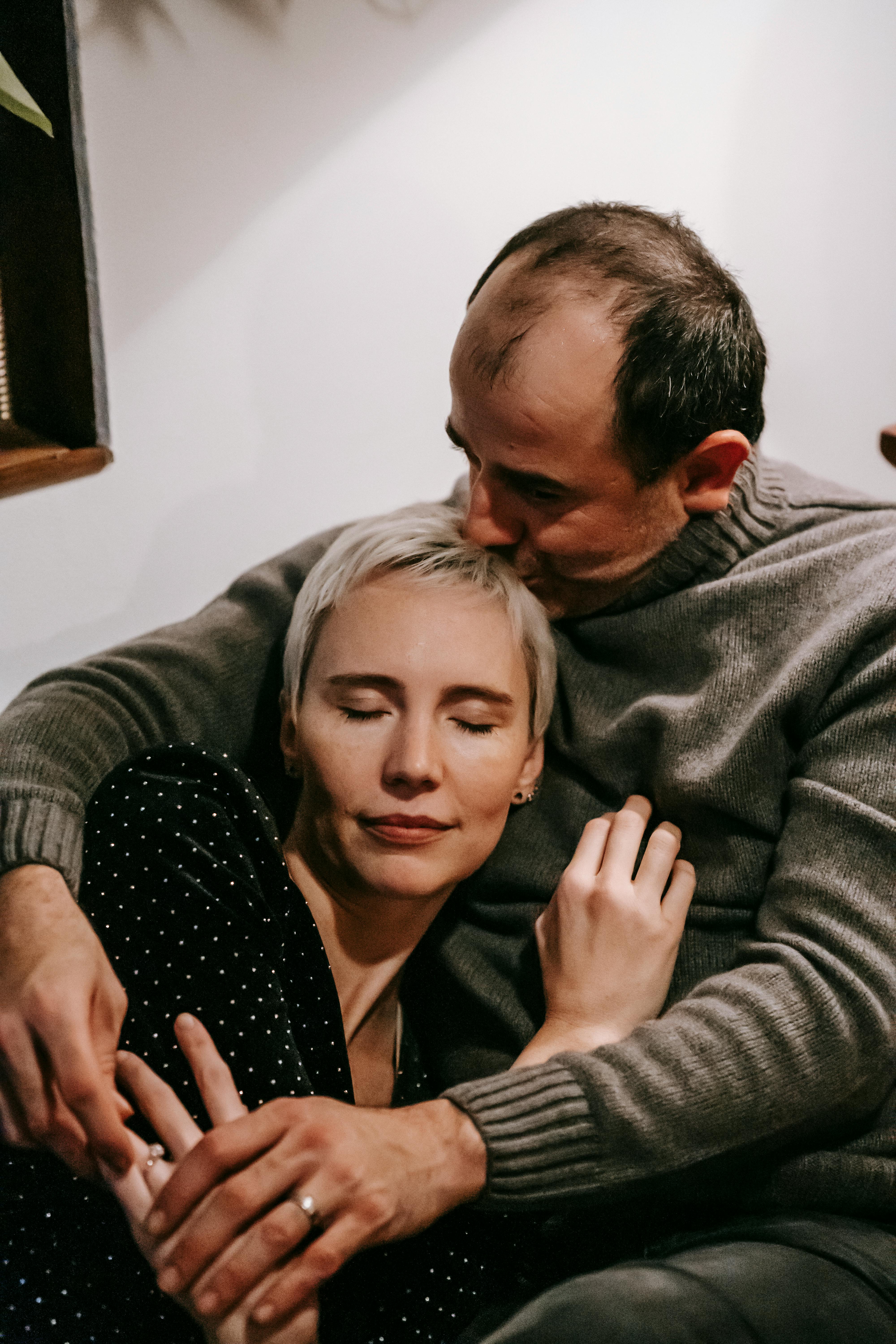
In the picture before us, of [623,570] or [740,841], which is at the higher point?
[623,570]

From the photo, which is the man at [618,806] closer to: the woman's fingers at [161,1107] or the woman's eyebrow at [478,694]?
the woman's fingers at [161,1107]

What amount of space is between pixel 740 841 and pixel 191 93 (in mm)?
862

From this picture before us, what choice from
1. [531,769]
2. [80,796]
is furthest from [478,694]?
[80,796]

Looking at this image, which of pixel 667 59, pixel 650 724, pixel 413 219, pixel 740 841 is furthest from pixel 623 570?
pixel 667 59

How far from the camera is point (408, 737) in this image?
0.81 m

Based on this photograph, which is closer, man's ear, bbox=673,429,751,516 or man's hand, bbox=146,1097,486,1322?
man's hand, bbox=146,1097,486,1322

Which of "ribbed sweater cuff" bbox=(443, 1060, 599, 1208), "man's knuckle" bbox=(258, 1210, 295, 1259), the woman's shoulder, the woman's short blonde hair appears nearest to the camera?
"man's knuckle" bbox=(258, 1210, 295, 1259)

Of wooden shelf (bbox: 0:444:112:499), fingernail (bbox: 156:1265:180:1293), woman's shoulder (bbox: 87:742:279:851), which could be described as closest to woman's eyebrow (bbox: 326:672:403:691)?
woman's shoulder (bbox: 87:742:279:851)

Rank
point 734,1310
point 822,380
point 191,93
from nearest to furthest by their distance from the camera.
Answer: point 734,1310, point 191,93, point 822,380

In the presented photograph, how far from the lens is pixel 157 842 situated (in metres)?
0.76

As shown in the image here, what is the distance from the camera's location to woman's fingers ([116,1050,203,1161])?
617mm

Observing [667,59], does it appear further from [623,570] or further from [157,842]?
[157,842]

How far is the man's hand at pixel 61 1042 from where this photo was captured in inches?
24.8

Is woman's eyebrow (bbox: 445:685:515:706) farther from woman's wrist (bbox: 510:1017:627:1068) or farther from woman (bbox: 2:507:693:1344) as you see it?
woman's wrist (bbox: 510:1017:627:1068)
